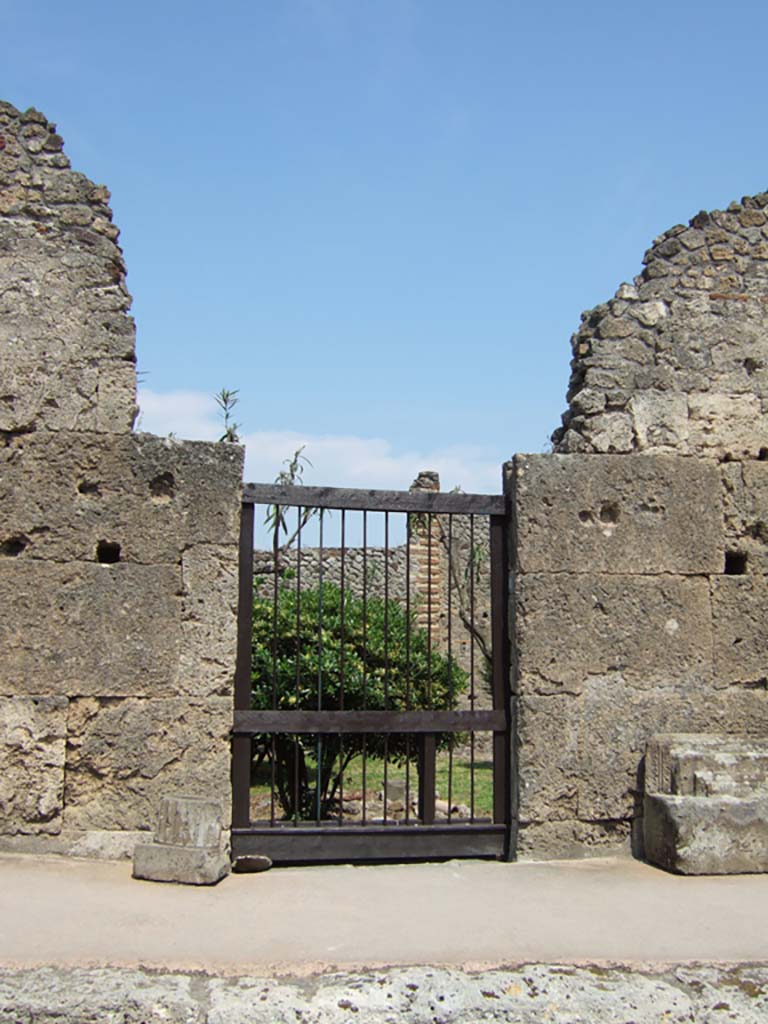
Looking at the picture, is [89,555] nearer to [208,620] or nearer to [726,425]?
[208,620]

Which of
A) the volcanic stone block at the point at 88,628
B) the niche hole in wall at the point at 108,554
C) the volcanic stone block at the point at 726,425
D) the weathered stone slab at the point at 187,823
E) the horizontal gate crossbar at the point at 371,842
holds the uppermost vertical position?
the volcanic stone block at the point at 726,425

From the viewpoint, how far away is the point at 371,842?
5406 millimetres

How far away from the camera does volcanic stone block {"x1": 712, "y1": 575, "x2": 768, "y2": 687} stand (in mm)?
5742

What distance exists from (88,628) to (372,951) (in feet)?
7.18

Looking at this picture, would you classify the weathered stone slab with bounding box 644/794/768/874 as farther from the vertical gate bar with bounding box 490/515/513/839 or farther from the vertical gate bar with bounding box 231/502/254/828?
the vertical gate bar with bounding box 231/502/254/828

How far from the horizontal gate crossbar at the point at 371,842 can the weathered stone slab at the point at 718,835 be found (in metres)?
0.93

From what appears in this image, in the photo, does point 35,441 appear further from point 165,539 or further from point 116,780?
point 116,780

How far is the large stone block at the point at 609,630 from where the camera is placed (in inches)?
219

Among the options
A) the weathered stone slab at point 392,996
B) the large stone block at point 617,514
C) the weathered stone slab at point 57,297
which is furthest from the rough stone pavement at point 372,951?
the weathered stone slab at point 57,297

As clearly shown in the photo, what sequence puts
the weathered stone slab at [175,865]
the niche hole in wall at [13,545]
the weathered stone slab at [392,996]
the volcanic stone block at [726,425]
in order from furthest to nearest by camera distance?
the volcanic stone block at [726,425]
the niche hole in wall at [13,545]
the weathered stone slab at [175,865]
the weathered stone slab at [392,996]

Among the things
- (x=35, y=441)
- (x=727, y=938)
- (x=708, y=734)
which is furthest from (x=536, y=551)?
(x=35, y=441)

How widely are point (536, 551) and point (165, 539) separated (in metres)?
1.95

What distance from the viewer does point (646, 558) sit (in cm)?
573

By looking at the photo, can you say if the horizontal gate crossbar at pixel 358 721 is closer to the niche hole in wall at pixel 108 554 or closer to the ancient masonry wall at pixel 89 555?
the ancient masonry wall at pixel 89 555
